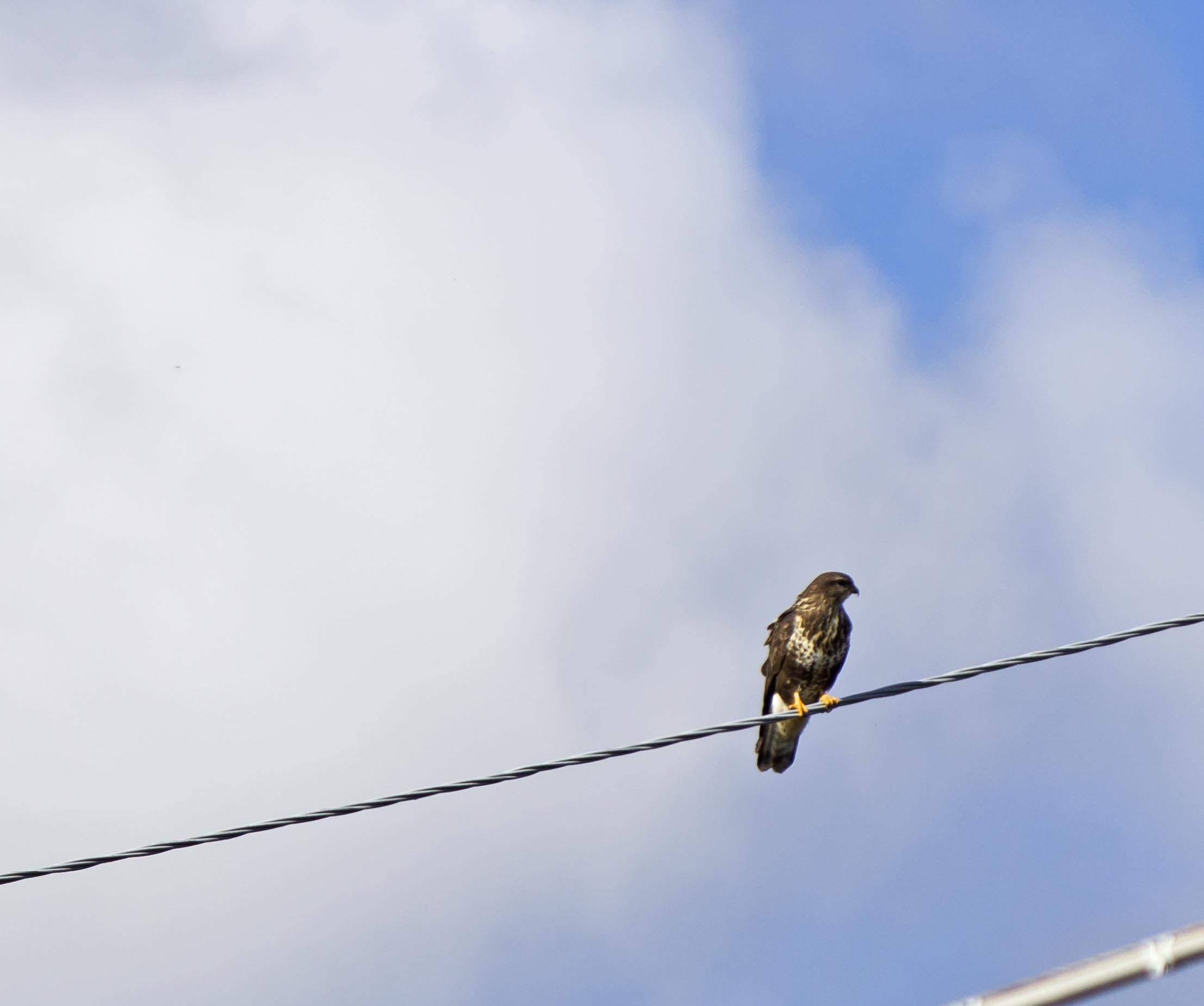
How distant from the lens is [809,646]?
41.2 feet

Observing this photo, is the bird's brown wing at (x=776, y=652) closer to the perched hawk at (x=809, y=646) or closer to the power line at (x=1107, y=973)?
the perched hawk at (x=809, y=646)

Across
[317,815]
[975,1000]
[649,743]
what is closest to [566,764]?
[649,743]

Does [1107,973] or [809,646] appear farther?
[809,646]

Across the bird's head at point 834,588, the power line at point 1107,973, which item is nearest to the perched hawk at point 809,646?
the bird's head at point 834,588

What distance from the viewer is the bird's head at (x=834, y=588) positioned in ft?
41.5

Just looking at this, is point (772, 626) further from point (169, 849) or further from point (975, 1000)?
point (975, 1000)

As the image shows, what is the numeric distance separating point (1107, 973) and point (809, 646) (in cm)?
891

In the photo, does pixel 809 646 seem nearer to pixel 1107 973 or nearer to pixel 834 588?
pixel 834 588

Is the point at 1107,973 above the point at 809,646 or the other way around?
the other way around

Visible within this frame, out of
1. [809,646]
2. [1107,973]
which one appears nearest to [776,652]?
[809,646]

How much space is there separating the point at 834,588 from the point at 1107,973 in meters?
9.04

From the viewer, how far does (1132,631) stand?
22.1 feet

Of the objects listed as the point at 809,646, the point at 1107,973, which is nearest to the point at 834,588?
the point at 809,646

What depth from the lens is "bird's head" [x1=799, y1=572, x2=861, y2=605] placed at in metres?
12.6
